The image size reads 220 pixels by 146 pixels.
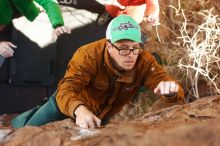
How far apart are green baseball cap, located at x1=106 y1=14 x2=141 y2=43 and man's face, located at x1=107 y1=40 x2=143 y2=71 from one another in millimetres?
21

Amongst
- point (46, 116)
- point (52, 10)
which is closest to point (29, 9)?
point (52, 10)

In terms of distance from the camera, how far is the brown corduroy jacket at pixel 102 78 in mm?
2064

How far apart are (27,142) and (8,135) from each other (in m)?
0.10

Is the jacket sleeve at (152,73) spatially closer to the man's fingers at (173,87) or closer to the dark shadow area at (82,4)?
the man's fingers at (173,87)

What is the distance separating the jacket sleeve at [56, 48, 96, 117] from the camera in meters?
1.92

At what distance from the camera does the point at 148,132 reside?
3.16 ft

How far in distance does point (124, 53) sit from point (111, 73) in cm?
13

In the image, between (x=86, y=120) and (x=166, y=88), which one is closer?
(x=86, y=120)

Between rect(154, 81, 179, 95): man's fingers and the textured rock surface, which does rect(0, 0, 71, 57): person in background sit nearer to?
rect(154, 81, 179, 95): man's fingers

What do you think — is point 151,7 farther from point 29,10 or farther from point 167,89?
point 167,89

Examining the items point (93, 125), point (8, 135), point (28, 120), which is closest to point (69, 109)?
point (93, 125)

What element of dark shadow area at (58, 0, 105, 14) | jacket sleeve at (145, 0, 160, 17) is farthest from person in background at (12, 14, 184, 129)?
dark shadow area at (58, 0, 105, 14)

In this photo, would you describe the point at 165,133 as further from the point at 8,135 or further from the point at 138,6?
the point at 138,6

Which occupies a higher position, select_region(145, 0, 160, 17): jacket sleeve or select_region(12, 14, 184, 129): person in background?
select_region(145, 0, 160, 17): jacket sleeve
